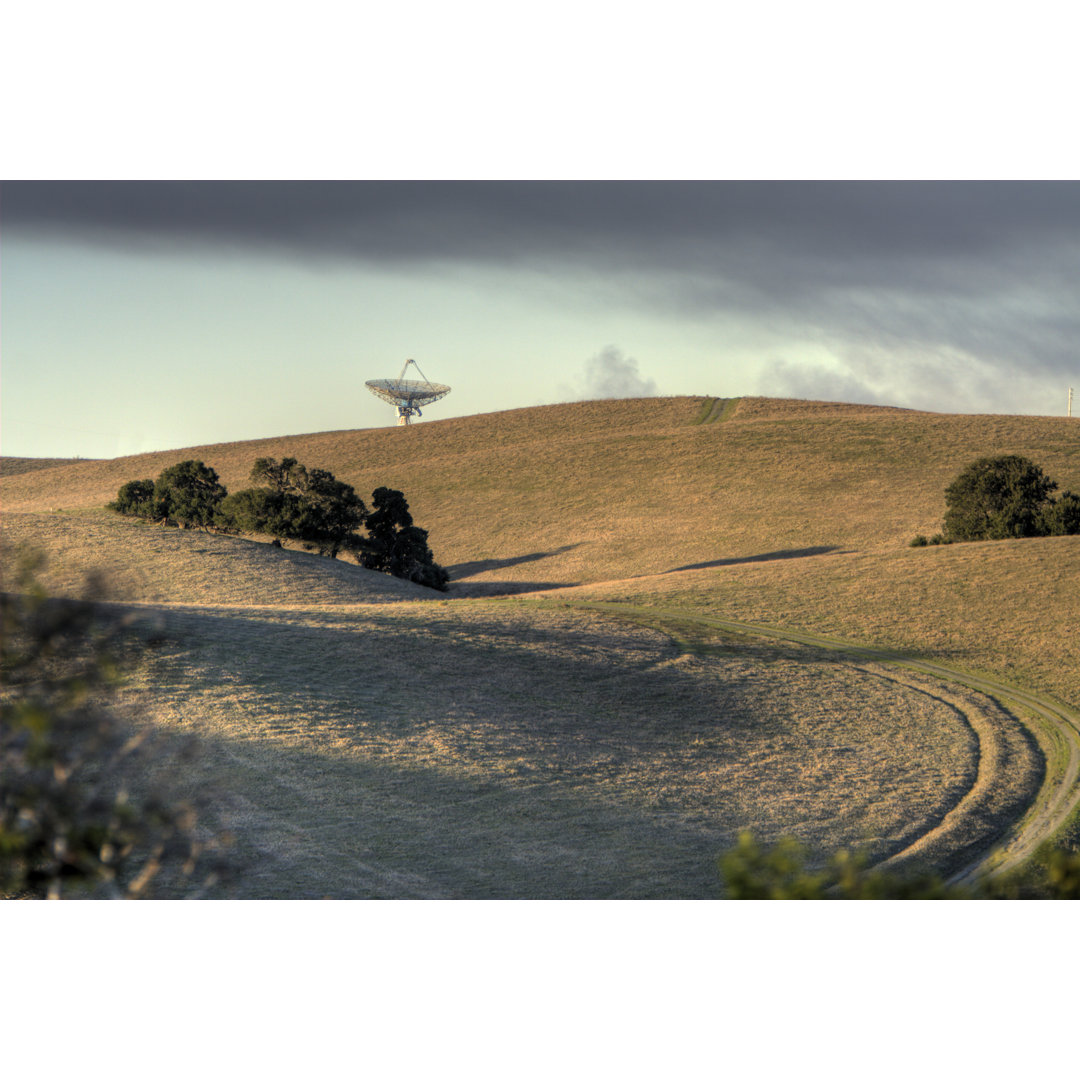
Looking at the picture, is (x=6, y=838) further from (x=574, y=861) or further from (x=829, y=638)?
(x=829, y=638)

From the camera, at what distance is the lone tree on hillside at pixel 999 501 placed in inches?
1747

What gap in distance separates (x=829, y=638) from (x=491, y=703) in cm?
1447

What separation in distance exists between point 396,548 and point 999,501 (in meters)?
29.3

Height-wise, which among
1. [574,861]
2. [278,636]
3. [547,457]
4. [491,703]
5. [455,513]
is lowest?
[574,861]

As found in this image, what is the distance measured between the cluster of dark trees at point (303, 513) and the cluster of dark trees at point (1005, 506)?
81.7 feet

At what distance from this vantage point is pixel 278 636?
22.9 metres

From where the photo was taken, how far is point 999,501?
45.8 metres

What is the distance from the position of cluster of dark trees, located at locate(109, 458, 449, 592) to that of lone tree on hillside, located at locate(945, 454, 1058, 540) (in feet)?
84.2

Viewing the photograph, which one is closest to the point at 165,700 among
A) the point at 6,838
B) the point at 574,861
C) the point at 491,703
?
the point at 491,703

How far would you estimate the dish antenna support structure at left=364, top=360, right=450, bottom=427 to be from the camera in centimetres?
8738

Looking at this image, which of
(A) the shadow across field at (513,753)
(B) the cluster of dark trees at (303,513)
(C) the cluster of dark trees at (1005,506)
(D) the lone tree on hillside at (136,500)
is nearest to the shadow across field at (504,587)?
(B) the cluster of dark trees at (303,513)

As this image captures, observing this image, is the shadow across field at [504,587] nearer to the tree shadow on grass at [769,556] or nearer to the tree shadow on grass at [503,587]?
the tree shadow on grass at [503,587]

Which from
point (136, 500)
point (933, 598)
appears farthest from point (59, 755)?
point (136, 500)

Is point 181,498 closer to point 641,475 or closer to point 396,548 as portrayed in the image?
point 396,548
